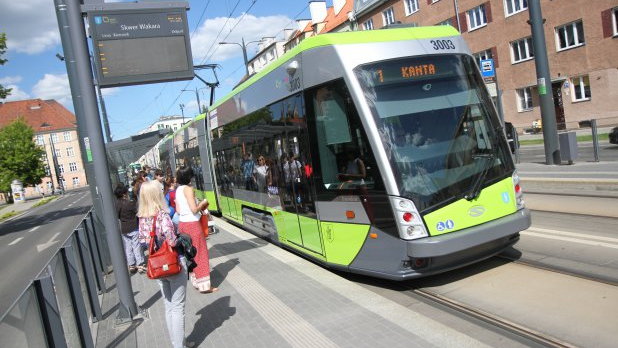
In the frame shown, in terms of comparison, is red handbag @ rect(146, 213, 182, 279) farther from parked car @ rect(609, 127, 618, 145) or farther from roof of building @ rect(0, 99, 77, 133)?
roof of building @ rect(0, 99, 77, 133)

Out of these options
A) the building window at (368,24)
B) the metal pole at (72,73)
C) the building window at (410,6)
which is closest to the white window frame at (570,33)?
the building window at (410,6)

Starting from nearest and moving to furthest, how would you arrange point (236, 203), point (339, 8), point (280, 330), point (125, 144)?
point (280, 330) → point (236, 203) → point (125, 144) → point (339, 8)

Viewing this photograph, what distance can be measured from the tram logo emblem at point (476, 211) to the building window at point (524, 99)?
28358 mm

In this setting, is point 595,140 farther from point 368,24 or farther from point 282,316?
point 368,24

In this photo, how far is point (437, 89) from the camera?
601 cm

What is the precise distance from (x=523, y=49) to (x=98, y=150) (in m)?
30.5

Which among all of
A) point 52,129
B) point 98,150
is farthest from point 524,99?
point 52,129

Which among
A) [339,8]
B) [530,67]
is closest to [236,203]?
[530,67]

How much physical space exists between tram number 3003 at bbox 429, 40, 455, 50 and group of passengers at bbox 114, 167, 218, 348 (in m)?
3.43

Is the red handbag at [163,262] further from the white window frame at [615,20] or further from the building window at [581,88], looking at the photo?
the building window at [581,88]

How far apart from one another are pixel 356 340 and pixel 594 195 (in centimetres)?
785

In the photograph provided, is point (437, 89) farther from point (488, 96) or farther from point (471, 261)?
point (471, 261)

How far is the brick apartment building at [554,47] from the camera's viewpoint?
2591 cm

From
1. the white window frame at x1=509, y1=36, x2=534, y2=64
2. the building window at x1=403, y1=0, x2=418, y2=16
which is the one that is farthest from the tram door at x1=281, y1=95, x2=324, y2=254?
the building window at x1=403, y1=0, x2=418, y2=16
